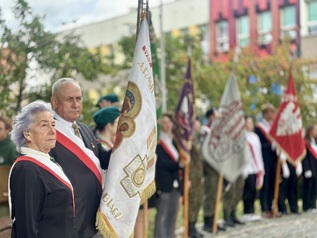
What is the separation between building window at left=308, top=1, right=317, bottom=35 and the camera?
31.9 metres

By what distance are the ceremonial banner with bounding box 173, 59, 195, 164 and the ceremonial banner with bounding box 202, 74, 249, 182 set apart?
0.87 m

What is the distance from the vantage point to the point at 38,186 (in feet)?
12.7

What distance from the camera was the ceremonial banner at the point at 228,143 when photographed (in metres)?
10.1

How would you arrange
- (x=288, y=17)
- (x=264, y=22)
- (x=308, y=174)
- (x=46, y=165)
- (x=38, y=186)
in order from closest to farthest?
1. (x=38, y=186)
2. (x=46, y=165)
3. (x=308, y=174)
4. (x=288, y=17)
5. (x=264, y=22)

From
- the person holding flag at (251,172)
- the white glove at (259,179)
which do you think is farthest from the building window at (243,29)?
the white glove at (259,179)

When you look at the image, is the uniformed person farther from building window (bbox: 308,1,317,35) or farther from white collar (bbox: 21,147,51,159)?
building window (bbox: 308,1,317,35)

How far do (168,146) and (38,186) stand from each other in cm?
484

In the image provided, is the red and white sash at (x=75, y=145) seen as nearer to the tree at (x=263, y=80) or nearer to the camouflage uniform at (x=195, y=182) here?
the camouflage uniform at (x=195, y=182)

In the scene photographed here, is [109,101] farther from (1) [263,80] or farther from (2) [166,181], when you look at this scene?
(1) [263,80]

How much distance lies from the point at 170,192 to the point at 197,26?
3044 cm

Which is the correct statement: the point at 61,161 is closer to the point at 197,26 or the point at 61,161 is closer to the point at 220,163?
the point at 220,163

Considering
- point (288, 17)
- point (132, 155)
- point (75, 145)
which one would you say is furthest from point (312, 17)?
point (75, 145)

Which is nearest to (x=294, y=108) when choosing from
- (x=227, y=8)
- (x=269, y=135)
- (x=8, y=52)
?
(x=269, y=135)

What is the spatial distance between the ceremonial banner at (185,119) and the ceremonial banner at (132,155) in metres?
3.48
